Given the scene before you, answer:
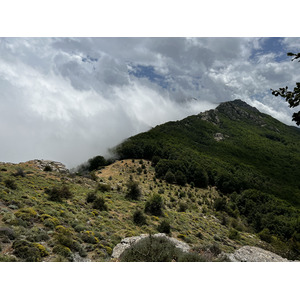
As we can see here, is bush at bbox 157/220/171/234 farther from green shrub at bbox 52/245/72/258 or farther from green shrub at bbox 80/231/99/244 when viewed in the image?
green shrub at bbox 52/245/72/258

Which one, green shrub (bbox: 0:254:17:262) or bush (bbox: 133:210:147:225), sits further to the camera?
bush (bbox: 133:210:147:225)

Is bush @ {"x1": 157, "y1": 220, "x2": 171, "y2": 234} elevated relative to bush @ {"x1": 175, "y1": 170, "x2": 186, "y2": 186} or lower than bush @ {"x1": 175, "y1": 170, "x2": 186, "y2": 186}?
lower

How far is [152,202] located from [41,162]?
81.6 ft

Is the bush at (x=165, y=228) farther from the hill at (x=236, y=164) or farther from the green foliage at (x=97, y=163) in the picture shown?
the green foliage at (x=97, y=163)

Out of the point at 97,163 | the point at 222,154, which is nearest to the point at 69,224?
the point at 97,163

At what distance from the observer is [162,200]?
28016 millimetres

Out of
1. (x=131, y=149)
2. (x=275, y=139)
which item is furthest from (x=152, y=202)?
(x=275, y=139)

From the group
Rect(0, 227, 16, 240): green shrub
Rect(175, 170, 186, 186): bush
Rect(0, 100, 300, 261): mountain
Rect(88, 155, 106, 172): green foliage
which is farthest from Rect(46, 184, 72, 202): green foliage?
Rect(88, 155, 106, 172): green foliage

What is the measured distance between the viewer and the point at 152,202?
69.9 feet

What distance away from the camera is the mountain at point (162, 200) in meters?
9.57

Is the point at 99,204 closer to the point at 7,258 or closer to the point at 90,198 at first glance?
the point at 90,198

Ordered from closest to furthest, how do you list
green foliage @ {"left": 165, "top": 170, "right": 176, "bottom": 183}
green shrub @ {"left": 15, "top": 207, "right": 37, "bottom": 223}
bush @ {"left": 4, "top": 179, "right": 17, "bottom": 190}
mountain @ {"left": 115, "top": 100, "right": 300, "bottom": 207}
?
green shrub @ {"left": 15, "top": 207, "right": 37, "bottom": 223}, bush @ {"left": 4, "top": 179, "right": 17, "bottom": 190}, green foliage @ {"left": 165, "top": 170, "right": 176, "bottom": 183}, mountain @ {"left": 115, "top": 100, "right": 300, "bottom": 207}

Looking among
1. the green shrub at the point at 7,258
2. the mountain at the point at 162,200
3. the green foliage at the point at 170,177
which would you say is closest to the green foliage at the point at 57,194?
the mountain at the point at 162,200

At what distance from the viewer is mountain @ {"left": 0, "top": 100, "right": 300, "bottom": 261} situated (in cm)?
→ 957
